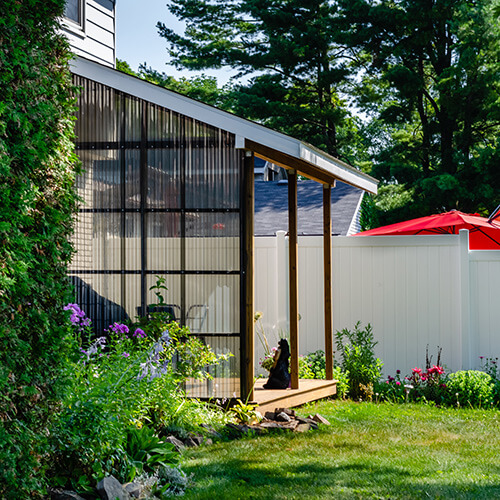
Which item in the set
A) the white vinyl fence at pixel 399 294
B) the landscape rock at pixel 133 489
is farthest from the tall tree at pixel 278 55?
the landscape rock at pixel 133 489

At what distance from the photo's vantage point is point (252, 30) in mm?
22406

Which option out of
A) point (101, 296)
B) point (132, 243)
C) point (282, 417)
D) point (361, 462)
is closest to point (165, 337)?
point (101, 296)

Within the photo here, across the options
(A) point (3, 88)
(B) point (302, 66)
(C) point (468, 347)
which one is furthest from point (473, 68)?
(A) point (3, 88)

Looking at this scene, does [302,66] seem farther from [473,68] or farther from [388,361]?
[388,361]

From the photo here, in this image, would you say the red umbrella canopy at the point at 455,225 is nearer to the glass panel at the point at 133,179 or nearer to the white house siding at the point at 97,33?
the glass panel at the point at 133,179

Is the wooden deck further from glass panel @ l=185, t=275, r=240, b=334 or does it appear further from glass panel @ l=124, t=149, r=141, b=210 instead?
glass panel @ l=124, t=149, r=141, b=210

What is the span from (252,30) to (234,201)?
16906 mm

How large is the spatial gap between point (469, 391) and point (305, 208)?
23.4 feet

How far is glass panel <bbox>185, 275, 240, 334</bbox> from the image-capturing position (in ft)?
21.8

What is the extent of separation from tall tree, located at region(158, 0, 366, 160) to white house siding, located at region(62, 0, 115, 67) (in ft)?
34.5

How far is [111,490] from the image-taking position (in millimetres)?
3996

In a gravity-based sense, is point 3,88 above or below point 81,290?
above

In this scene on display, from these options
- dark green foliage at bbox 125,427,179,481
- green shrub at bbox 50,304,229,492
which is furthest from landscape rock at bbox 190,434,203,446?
dark green foliage at bbox 125,427,179,481

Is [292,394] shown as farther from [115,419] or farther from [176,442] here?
[115,419]
